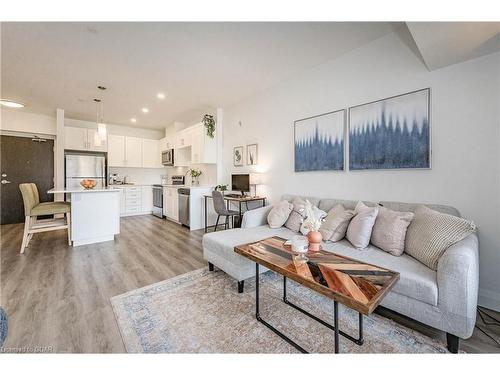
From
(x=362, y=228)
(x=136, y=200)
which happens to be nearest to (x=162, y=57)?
(x=362, y=228)

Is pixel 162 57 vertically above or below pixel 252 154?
above

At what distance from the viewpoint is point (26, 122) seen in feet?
16.1

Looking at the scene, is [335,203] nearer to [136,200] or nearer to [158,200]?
[158,200]

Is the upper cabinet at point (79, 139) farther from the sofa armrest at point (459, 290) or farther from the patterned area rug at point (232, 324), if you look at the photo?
the sofa armrest at point (459, 290)

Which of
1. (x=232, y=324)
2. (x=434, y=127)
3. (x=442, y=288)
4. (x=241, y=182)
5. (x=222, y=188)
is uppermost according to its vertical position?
(x=434, y=127)

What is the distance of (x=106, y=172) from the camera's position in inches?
223

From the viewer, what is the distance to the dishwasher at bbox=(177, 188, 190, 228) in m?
4.45

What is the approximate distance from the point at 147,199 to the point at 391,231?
613 cm

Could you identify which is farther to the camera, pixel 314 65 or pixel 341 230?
pixel 314 65

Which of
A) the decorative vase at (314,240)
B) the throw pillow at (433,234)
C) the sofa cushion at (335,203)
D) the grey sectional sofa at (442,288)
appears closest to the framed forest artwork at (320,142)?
the sofa cushion at (335,203)

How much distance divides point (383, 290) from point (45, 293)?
2750 mm

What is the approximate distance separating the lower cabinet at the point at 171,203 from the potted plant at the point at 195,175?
1.97 feet
